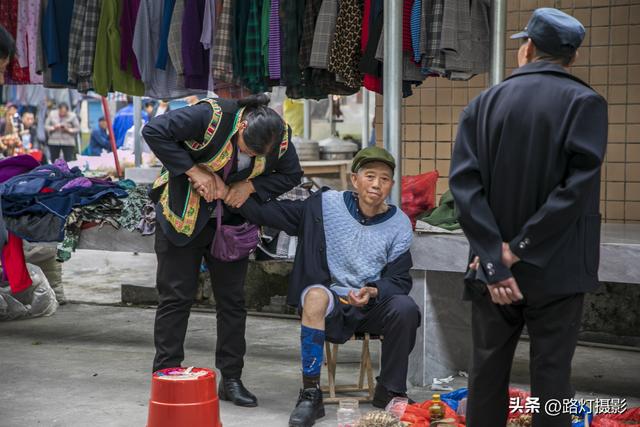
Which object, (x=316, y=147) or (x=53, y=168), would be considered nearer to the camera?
(x=53, y=168)

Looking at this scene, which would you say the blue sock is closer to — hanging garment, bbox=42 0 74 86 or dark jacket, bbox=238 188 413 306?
dark jacket, bbox=238 188 413 306

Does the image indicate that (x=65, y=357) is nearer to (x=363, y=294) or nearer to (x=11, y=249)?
(x=11, y=249)

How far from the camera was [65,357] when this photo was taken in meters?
6.25

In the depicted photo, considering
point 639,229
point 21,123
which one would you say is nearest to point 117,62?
point 639,229

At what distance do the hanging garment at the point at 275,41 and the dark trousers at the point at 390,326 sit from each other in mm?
2347

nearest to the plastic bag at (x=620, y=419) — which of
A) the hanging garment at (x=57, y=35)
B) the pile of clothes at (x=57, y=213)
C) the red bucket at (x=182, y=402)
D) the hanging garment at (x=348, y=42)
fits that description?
the red bucket at (x=182, y=402)

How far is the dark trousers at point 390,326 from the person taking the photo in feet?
15.8

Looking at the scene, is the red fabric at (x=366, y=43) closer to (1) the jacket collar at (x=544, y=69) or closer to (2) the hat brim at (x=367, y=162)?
(2) the hat brim at (x=367, y=162)

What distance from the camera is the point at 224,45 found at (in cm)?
685

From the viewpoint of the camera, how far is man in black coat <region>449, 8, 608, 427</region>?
3348 millimetres

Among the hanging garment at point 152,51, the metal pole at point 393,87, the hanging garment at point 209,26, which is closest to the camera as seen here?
the metal pole at point 393,87

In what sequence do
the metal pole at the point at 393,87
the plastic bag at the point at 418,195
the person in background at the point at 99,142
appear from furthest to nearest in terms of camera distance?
the person in background at the point at 99,142
the plastic bag at the point at 418,195
the metal pole at the point at 393,87

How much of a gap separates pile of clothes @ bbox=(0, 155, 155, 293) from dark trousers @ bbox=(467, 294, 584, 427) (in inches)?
126

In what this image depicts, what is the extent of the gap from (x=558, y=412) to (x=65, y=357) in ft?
12.3
